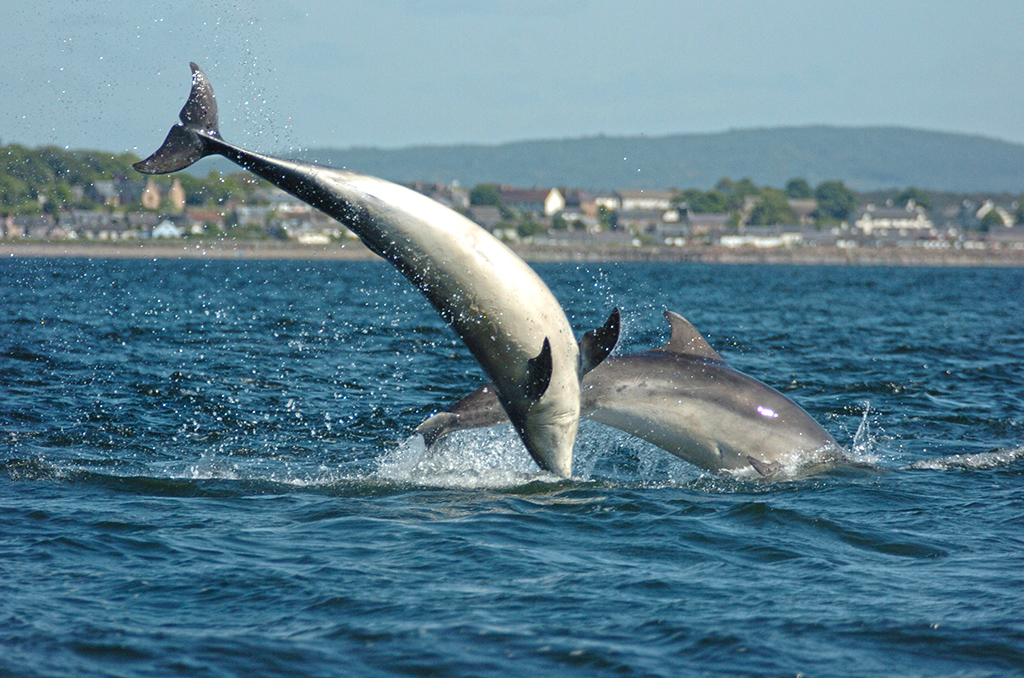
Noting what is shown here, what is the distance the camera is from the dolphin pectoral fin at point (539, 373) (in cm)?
938

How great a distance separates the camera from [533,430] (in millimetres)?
10391

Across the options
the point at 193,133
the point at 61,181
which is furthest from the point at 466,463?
the point at 61,181

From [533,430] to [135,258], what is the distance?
12633 centimetres

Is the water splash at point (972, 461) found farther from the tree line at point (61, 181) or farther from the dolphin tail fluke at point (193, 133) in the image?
the tree line at point (61, 181)

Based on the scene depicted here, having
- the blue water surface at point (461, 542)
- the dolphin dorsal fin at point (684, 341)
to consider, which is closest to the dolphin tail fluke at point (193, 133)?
the blue water surface at point (461, 542)

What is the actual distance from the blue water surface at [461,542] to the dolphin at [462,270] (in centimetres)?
124

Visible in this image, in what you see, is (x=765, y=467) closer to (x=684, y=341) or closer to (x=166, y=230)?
(x=684, y=341)

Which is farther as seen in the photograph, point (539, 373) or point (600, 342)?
point (539, 373)

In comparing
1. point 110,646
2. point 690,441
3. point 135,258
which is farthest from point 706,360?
point 135,258

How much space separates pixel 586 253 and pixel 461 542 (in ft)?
463

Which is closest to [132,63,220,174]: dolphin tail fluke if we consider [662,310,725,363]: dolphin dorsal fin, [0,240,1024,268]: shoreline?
[662,310,725,363]: dolphin dorsal fin

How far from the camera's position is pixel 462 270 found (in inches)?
357

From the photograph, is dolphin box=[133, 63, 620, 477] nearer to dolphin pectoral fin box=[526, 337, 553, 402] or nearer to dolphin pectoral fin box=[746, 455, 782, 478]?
dolphin pectoral fin box=[526, 337, 553, 402]

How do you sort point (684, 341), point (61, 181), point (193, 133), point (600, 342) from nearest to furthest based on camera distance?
point (193, 133)
point (600, 342)
point (684, 341)
point (61, 181)
